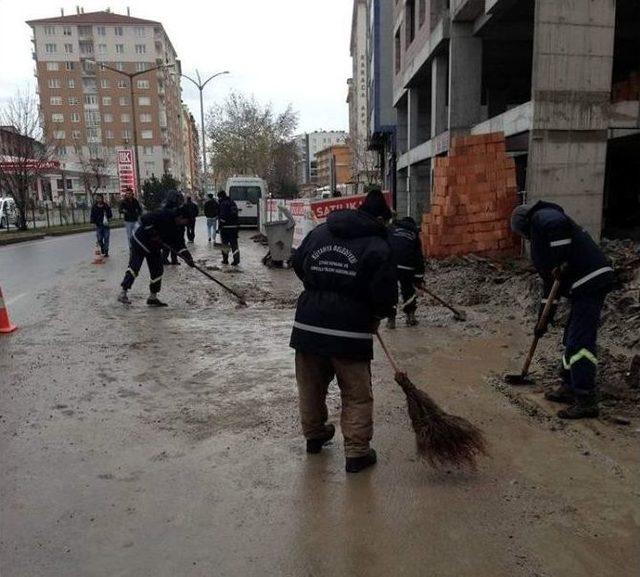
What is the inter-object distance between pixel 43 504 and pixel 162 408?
1440mm

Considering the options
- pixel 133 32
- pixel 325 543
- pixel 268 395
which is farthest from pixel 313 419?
pixel 133 32

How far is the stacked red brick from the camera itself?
444 inches

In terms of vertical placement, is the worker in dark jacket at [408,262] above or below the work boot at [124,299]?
above

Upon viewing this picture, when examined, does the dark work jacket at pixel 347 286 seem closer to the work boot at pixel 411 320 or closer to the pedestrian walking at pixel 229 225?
the work boot at pixel 411 320

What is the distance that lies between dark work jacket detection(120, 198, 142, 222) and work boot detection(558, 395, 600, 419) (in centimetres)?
1252

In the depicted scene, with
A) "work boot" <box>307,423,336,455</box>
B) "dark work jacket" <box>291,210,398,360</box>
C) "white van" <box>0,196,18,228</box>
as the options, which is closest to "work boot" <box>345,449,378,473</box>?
"work boot" <box>307,423,336,455</box>

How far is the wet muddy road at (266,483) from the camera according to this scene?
2.53 meters

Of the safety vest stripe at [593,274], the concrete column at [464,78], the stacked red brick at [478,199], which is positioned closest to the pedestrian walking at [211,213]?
the concrete column at [464,78]

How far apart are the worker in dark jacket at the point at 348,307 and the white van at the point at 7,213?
30.8 metres

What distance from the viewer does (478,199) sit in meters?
11.4

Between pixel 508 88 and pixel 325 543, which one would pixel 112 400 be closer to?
pixel 325 543

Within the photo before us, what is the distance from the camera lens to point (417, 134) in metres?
23.5

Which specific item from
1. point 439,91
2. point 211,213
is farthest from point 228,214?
point 439,91

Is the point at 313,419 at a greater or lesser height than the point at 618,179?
lesser
